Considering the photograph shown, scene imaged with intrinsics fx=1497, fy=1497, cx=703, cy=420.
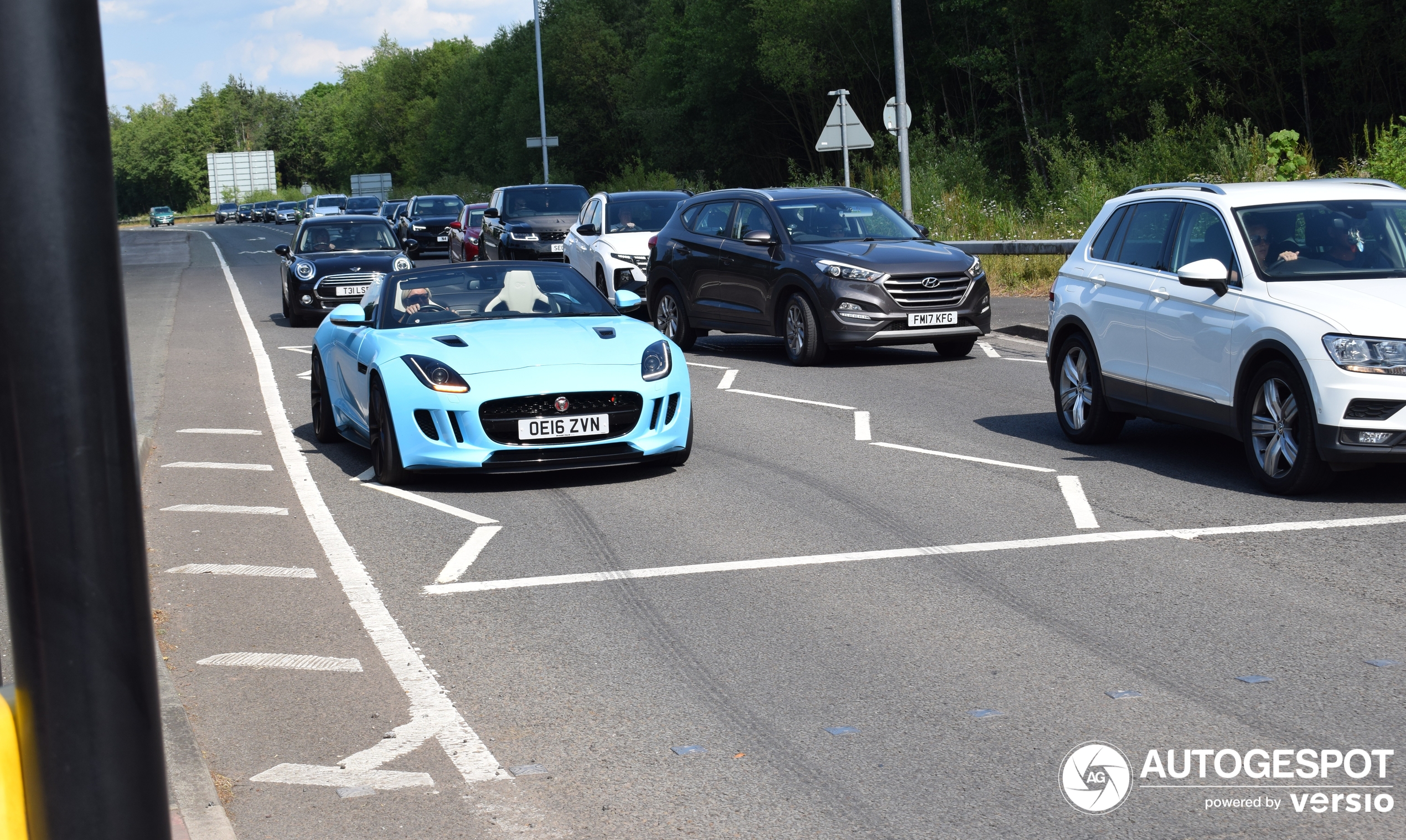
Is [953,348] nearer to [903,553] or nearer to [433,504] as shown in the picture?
[433,504]

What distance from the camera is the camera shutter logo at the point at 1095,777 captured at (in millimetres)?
4074

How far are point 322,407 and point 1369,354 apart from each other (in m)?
7.36

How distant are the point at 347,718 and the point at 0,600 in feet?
7.26

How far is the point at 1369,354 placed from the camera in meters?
7.79

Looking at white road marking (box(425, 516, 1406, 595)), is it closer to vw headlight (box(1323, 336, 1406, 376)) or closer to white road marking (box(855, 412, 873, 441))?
vw headlight (box(1323, 336, 1406, 376))

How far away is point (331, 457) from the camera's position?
1080 centimetres

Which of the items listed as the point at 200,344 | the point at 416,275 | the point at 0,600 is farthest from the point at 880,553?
the point at 200,344

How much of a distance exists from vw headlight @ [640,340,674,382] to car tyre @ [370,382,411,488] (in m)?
1.59

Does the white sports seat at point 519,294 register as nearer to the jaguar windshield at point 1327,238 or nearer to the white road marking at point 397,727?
the white road marking at point 397,727

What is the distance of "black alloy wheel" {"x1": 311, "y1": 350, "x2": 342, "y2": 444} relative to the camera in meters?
11.3

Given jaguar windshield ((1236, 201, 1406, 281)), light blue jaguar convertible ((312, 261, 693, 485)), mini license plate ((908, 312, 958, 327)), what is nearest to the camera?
jaguar windshield ((1236, 201, 1406, 281))

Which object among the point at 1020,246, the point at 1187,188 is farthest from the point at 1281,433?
the point at 1020,246

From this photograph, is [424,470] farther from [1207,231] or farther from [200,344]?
[200,344]

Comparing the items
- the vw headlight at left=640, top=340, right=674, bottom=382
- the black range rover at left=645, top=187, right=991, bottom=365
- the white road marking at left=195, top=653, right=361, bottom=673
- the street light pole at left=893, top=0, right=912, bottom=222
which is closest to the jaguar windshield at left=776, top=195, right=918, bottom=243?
the black range rover at left=645, top=187, right=991, bottom=365
